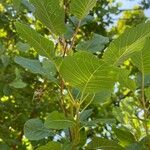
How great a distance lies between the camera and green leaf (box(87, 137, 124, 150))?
1329 mm

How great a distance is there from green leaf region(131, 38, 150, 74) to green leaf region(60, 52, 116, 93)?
0.49 feet

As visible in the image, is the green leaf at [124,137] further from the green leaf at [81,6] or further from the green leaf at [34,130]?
the green leaf at [81,6]

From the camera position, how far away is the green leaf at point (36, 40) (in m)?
1.16

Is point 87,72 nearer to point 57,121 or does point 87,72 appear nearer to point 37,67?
point 57,121

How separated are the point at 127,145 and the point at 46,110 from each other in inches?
86.7

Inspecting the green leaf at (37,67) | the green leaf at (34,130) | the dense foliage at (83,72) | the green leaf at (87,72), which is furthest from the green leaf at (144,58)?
the green leaf at (34,130)

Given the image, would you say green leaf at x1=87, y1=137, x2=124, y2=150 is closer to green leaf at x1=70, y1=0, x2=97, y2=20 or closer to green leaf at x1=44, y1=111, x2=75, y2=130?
green leaf at x1=44, y1=111, x2=75, y2=130

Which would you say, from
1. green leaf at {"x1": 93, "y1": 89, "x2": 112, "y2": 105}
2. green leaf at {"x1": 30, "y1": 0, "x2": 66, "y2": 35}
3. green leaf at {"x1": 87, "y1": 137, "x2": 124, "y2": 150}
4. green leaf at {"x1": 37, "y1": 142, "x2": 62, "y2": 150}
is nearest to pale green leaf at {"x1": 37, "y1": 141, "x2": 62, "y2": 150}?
green leaf at {"x1": 37, "y1": 142, "x2": 62, "y2": 150}

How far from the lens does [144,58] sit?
123 centimetres

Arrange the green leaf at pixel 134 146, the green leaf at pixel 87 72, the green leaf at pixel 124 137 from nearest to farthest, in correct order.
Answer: the green leaf at pixel 87 72 < the green leaf at pixel 134 146 < the green leaf at pixel 124 137

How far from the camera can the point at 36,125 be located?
1424 millimetres

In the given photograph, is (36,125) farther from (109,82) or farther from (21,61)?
(109,82)

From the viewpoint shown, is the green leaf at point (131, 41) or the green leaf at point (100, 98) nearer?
the green leaf at point (131, 41)

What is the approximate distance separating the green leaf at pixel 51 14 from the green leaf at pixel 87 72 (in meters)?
0.17
